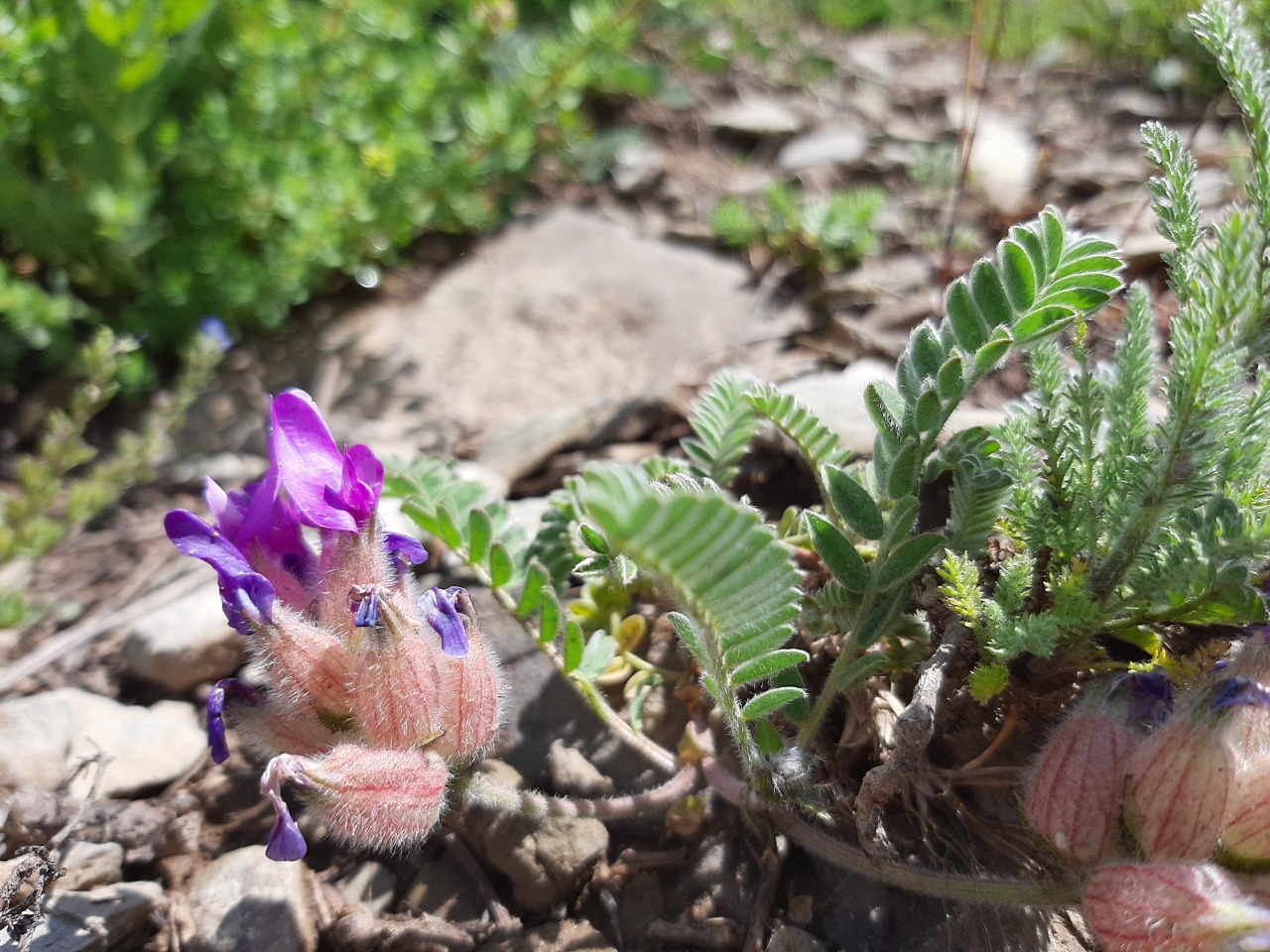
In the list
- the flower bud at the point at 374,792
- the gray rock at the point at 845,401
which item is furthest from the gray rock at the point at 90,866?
the gray rock at the point at 845,401

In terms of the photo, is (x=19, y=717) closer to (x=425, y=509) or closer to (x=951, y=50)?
(x=425, y=509)

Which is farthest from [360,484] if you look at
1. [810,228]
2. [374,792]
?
[810,228]

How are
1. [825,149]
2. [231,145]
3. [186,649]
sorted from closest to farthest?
[186,649]
[231,145]
[825,149]

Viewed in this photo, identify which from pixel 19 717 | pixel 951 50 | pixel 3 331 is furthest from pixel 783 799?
pixel 951 50

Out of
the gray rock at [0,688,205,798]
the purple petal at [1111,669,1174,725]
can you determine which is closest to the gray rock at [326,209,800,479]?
the gray rock at [0,688,205,798]

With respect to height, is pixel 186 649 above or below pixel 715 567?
below

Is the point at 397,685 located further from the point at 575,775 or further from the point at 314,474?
the point at 575,775

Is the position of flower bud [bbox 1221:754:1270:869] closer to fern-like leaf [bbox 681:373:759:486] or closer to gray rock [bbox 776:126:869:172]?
fern-like leaf [bbox 681:373:759:486]
